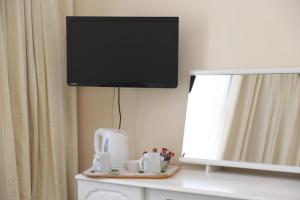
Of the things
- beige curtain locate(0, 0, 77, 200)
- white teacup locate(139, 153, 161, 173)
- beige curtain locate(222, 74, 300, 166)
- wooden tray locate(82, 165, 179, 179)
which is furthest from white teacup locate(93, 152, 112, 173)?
beige curtain locate(222, 74, 300, 166)

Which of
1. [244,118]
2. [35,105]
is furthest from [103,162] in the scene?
[244,118]

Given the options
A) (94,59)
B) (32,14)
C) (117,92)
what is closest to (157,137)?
(117,92)

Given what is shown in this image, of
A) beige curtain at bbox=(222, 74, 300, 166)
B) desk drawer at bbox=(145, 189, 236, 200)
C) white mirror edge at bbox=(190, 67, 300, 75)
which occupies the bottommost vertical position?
desk drawer at bbox=(145, 189, 236, 200)

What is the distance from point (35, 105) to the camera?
2021 mm

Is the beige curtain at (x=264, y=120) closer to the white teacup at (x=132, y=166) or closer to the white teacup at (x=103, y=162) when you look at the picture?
the white teacup at (x=132, y=166)

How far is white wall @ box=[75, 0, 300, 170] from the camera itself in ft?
6.27

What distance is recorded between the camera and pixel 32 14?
2033 mm

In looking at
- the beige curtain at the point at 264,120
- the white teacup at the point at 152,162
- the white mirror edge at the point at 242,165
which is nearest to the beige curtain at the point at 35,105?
the white teacup at the point at 152,162

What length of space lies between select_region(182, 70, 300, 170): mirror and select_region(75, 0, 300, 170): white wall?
100 millimetres

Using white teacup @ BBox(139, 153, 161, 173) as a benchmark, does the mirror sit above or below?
above

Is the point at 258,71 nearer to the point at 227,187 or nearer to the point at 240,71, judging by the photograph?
the point at 240,71

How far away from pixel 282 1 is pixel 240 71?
41 cm

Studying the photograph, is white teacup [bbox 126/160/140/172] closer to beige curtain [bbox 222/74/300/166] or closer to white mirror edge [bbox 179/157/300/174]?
white mirror edge [bbox 179/157/300/174]

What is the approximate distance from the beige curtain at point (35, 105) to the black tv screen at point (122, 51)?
0.14 metres
